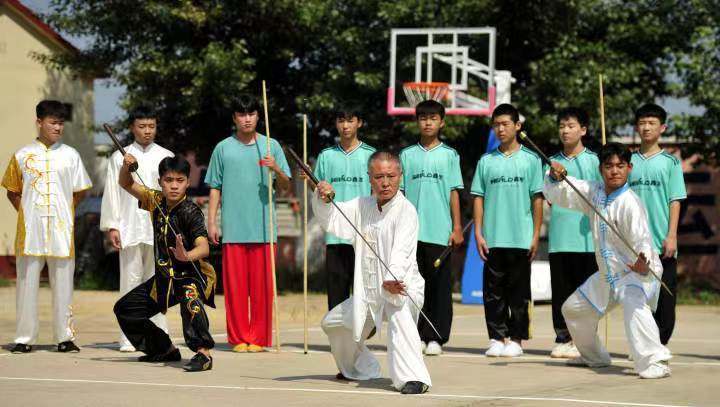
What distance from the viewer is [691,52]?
21.5 metres

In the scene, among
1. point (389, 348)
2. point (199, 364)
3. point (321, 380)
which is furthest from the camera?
point (199, 364)

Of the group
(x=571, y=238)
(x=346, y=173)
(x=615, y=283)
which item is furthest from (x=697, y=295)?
(x=615, y=283)

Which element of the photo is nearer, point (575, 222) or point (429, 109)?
point (575, 222)

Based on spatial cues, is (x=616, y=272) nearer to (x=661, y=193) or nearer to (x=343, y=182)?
(x=661, y=193)

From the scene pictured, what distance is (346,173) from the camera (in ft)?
34.4

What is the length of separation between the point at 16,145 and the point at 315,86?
786 cm

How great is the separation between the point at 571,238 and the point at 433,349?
1.44m

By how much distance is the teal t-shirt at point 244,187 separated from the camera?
34.8 feet

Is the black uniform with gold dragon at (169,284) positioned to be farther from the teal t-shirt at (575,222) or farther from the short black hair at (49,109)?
the teal t-shirt at (575,222)

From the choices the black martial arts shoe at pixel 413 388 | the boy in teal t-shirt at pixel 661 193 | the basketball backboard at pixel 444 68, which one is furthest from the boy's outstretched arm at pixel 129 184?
the basketball backboard at pixel 444 68

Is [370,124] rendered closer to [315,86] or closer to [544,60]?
[315,86]

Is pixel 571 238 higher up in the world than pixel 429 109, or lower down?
lower down

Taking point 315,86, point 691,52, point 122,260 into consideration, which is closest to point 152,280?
point 122,260

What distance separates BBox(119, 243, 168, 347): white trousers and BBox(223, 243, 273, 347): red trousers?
0.61 m
